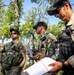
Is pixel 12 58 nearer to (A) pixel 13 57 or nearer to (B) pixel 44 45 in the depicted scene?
(A) pixel 13 57

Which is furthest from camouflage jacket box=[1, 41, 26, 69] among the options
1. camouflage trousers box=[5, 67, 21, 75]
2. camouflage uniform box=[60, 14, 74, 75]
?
camouflage uniform box=[60, 14, 74, 75]

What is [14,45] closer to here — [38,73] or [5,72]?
[5,72]

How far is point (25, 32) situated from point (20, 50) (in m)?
20.7

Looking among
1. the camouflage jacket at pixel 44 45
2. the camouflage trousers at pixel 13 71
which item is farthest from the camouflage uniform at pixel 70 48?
the camouflage trousers at pixel 13 71

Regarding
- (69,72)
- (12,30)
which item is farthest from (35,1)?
(69,72)

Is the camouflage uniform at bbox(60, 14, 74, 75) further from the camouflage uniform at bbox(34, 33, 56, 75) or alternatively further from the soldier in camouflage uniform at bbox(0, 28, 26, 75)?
the soldier in camouflage uniform at bbox(0, 28, 26, 75)

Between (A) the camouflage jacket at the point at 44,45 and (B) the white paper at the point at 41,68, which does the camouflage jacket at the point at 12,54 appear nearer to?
(A) the camouflage jacket at the point at 44,45

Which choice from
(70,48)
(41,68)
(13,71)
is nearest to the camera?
(70,48)

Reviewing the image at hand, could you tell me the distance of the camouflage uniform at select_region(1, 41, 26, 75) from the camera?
647 cm

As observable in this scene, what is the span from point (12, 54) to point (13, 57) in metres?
0.10

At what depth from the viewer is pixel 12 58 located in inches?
254

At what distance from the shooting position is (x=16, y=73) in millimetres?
6449

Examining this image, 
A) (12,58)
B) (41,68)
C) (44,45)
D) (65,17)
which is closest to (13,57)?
(12,58)

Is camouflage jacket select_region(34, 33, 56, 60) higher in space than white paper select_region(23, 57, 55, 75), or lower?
lower
